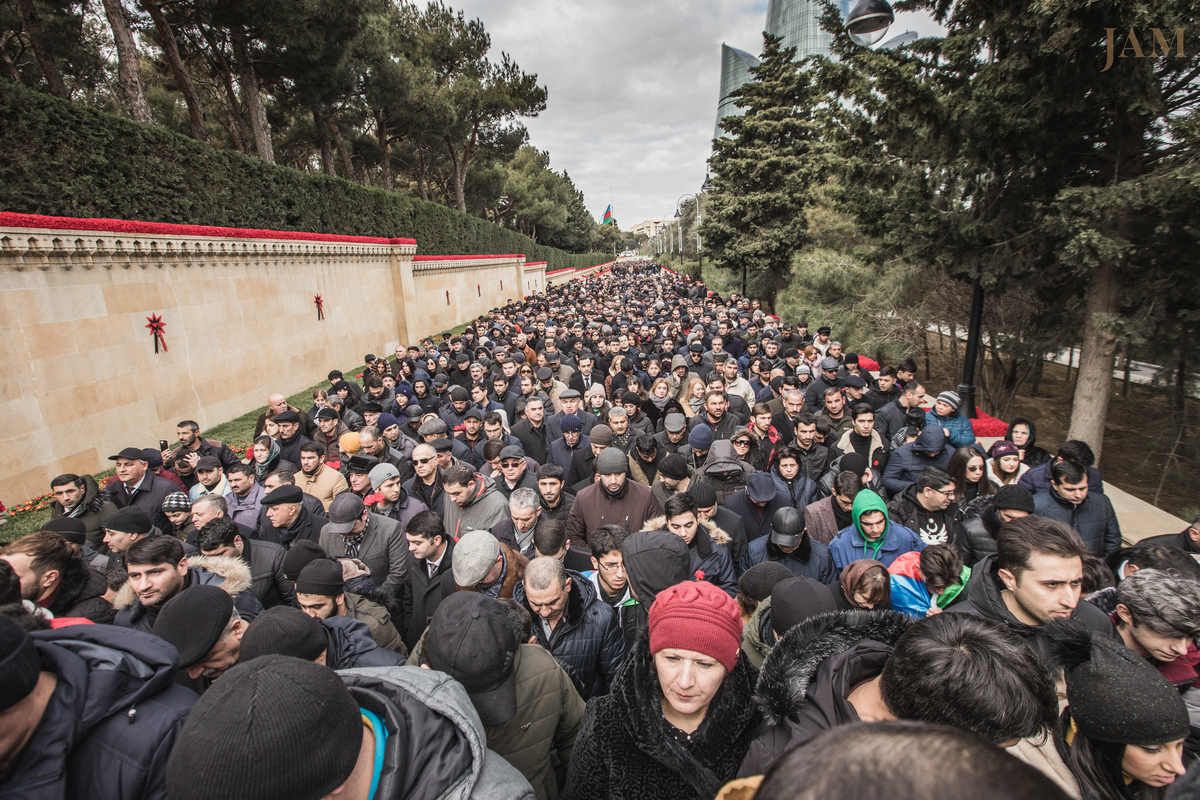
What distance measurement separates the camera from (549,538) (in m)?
3.48

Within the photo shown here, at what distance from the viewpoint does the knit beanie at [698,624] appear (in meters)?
1.65

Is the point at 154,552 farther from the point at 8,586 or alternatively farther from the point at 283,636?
the point at 283,636

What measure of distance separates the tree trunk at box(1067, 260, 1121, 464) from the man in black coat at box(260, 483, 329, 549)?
1123 centimetres

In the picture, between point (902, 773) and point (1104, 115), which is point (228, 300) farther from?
point (1104, 115)

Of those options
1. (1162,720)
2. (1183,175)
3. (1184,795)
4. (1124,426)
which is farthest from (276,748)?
(1124,426)

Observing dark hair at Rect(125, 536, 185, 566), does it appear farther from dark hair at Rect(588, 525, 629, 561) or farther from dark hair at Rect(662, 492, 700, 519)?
dark hair at Rect(662, 492, 700, 519)

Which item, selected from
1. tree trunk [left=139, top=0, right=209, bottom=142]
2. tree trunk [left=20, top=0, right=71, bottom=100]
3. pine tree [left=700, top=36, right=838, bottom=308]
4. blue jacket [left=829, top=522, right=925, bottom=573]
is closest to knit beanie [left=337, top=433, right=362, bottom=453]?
blue jacket [left=829, top=522, right=925, bottom=573]

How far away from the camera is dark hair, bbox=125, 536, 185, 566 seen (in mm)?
2725

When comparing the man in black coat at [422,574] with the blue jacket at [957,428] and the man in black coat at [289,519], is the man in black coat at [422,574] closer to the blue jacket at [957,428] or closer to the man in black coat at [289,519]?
the man in black coat at [289,519]

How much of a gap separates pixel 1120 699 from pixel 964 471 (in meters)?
3.50

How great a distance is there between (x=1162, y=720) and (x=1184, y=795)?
9.7 inches

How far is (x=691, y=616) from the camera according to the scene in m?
1.68

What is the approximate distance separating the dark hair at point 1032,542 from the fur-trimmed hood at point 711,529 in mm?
1653

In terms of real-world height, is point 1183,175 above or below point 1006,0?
below
